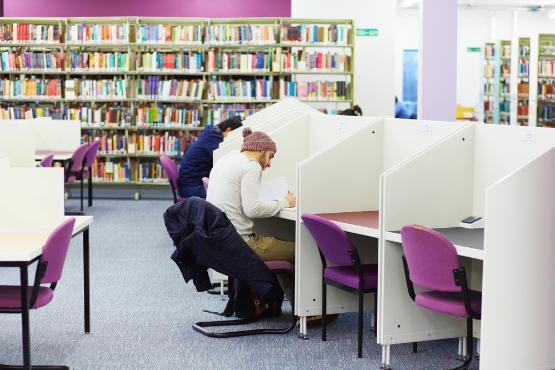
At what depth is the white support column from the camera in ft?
26.4

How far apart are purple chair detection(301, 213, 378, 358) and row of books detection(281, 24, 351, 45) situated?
6367 millimetres

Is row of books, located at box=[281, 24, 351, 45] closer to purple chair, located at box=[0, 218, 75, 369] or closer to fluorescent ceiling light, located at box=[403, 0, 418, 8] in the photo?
purple chair, located at box=[0, 218, 75, 369]

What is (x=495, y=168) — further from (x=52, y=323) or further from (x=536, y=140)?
(x=52, y=323)

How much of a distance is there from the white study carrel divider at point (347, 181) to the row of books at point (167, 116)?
6.01 meters

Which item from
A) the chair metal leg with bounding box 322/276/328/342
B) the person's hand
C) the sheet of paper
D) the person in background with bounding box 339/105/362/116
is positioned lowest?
the chair metal leg with bounding box 322/276/328/342

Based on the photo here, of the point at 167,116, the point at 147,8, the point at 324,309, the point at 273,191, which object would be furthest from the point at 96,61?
the point at 324,309

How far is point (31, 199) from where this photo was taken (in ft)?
14.6

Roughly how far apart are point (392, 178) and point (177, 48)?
24.1 feet

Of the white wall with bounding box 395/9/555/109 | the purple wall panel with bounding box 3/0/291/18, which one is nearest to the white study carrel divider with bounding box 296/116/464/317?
the purple wall panel with bounding box 3/0/291/18

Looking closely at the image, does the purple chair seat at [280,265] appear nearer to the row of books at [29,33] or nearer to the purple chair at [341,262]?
the purple chair at [341,262]

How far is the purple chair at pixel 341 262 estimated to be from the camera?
442 centimetres

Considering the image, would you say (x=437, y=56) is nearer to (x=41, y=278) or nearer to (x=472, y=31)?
(x=41, y=278)

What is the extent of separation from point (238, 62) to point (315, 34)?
38.9 inches

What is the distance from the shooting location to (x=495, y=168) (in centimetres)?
435
